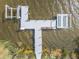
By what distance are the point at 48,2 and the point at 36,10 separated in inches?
1.8

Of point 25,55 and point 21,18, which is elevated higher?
point 21,18

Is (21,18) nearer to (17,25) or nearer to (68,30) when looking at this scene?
(17,25)

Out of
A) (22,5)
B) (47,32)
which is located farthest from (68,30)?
(22,5)

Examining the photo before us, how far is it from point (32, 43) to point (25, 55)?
0.04 metres

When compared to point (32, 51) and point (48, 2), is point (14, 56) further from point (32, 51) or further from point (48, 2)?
point (48, 2)

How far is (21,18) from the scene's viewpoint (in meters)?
1.05

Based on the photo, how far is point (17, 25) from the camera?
106 centimetres

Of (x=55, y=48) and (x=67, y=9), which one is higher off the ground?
(x=67, y=9)

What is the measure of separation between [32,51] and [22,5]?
0.50 ft

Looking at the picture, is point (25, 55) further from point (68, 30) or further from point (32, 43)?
point (68, 30)

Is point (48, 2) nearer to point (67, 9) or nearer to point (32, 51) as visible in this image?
point (67, 9)

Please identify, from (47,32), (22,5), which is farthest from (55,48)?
(22,5)

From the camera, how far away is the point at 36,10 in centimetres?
105

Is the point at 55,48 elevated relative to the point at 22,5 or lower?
lower
